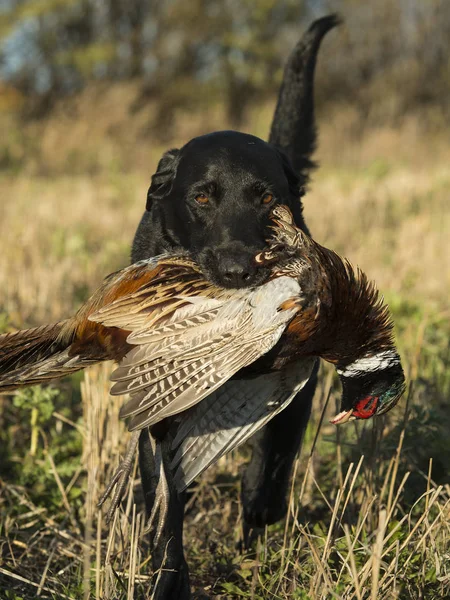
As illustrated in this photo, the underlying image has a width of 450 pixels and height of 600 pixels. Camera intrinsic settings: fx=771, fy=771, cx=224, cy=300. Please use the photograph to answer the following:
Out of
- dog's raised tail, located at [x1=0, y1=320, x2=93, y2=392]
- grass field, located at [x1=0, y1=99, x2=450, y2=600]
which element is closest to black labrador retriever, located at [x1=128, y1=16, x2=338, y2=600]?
grass field, located at [x1=0, y1=99, x2=450, y2=600]

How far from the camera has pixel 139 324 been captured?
7.70ft

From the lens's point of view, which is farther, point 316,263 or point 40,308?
point 40,308

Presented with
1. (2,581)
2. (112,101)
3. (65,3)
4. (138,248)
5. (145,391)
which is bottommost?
(2,581)

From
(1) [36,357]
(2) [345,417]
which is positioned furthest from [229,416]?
(1) [36,357]

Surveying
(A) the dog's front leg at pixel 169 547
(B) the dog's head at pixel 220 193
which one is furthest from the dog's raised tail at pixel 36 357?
(B) the dog's head at pixel 220 193

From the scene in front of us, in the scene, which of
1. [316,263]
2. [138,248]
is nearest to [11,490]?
[138,248]

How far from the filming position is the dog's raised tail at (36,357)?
252 centimetres

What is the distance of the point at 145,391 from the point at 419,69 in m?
21.6

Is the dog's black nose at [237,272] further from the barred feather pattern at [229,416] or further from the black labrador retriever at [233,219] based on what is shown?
the barred feather pattern at [229,416]

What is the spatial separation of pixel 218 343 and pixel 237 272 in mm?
419

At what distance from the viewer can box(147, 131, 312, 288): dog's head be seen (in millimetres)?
3043

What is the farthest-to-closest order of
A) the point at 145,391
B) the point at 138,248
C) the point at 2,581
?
1. the point at 138,248
2. the point at 2,581
3. the point at 145,391

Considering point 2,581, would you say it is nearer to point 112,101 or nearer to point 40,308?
point 40,308

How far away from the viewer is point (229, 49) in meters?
21.6
